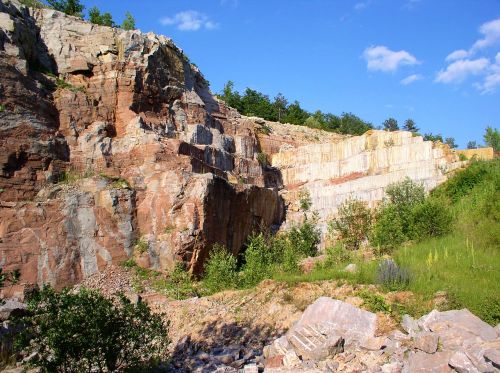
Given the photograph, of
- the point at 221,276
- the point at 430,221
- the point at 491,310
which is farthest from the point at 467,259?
the point at 221,276

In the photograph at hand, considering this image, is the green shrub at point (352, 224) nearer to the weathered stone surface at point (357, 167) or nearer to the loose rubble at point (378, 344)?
the weathered stone surface at point (357, 167)

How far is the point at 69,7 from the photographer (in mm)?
40906

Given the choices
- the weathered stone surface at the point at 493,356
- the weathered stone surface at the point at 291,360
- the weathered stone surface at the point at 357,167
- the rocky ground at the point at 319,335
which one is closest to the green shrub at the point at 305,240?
the weathered stone surface at the point at 357,167

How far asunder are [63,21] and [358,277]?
22172mm

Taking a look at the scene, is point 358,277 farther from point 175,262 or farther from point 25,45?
point 25,45

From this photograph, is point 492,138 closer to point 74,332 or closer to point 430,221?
point 430,221

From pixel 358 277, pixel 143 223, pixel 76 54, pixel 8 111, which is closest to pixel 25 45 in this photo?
pixel 76 54

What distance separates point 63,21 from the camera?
26.6m

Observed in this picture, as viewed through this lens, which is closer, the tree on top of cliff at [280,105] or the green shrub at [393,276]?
the green shrub at [393,276]

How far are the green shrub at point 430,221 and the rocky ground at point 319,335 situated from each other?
21.4 feet

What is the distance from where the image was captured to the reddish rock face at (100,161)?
1859 cm

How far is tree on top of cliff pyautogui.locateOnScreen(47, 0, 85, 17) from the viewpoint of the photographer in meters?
39.9

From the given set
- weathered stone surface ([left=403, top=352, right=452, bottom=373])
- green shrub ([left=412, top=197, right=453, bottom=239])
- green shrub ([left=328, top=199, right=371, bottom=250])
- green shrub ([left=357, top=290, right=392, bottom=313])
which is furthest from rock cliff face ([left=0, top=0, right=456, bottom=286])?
weathered stone surface ([left=403, top=352, right=452, bottom=373])

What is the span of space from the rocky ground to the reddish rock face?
5.99 metres
